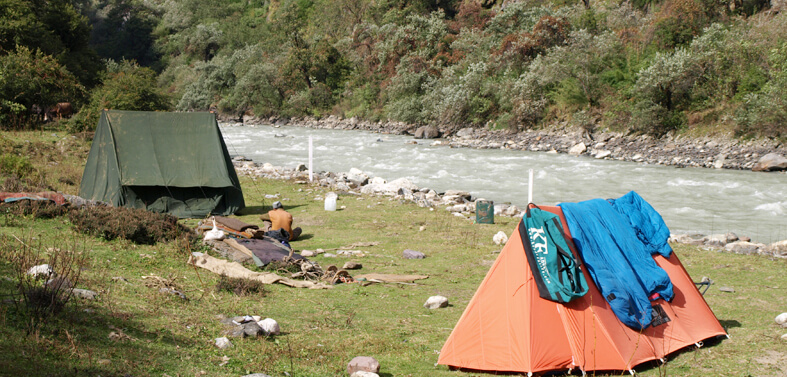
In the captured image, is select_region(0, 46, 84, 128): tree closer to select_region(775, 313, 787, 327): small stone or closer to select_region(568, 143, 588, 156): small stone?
select_region(568, 143, 588, 156): small stone

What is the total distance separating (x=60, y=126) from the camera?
2403 centimetres

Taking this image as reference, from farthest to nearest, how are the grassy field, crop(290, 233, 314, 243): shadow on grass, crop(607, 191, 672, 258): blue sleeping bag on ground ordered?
crop(290, 233, 314, 243): shadow on grass, crop(607, 191, 672, 258): blue sleeping bag on ground, the grassy field

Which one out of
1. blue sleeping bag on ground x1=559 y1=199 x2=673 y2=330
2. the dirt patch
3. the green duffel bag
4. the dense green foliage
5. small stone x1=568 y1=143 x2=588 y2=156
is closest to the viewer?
the dirt patch

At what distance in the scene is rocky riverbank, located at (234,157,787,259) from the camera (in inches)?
448

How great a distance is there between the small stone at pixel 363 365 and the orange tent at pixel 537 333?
30.2 inches

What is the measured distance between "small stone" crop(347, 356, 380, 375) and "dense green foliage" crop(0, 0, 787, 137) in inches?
879

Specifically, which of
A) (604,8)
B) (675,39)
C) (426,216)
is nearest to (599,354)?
(426,216)

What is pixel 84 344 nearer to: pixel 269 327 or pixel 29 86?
pixel 269 327

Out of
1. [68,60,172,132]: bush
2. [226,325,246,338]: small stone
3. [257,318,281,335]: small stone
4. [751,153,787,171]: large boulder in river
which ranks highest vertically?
[68,60,172,132]: bush

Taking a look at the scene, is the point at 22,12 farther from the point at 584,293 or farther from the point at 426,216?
the point at 584,293

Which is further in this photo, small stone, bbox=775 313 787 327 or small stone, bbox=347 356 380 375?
small stone, bbox=775 313 787 327

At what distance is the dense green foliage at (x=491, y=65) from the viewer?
27.3 meters

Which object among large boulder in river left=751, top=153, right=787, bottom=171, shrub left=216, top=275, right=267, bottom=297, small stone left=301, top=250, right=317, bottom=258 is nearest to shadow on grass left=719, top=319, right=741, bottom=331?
shrub left=216, top=275, right=267, bottom=297

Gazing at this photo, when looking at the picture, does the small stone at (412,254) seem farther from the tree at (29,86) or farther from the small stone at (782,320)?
the tree at (29,86)
